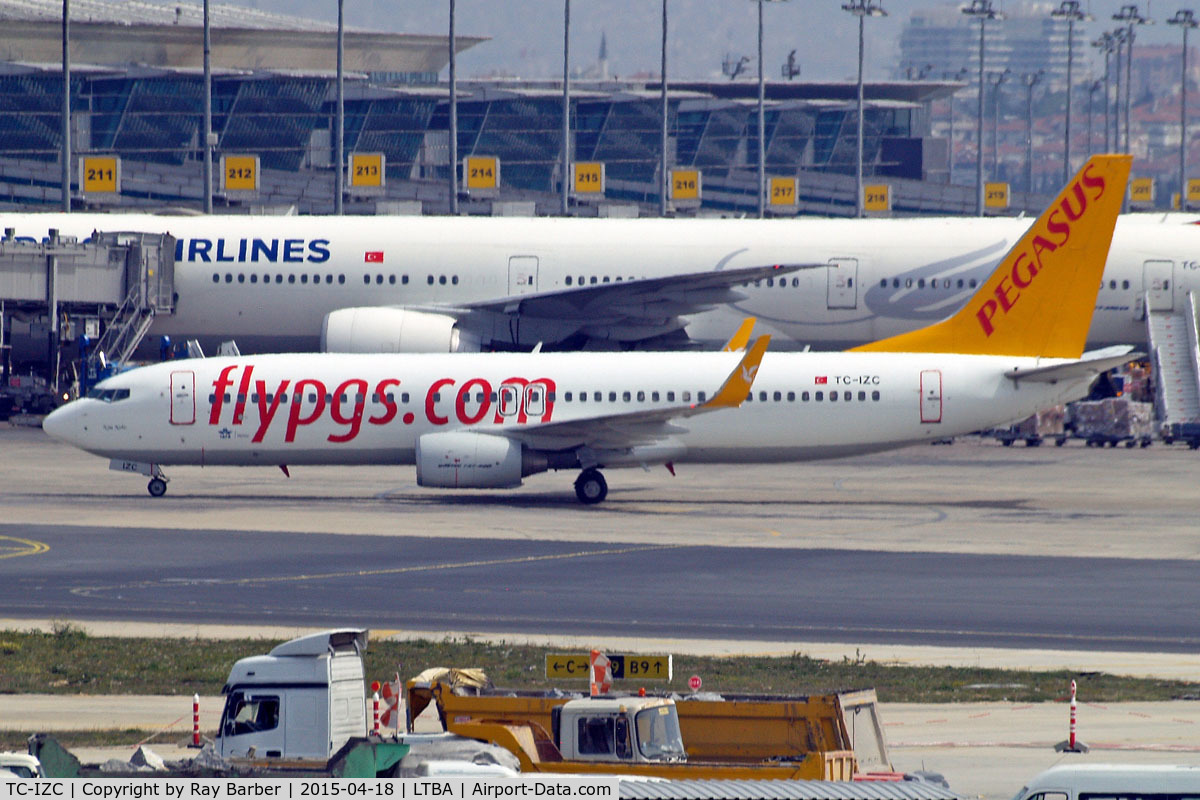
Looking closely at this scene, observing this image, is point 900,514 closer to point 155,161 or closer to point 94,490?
point 94,490

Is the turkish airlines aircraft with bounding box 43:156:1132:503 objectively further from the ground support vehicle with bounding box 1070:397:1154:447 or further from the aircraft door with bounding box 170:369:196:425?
Answer: the ground support vehicle with bounding box 1070:397:1154:447

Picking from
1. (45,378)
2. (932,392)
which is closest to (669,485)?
(932,392)

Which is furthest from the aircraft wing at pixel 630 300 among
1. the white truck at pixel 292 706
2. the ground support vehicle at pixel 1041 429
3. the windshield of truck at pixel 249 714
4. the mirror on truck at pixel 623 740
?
the mirror on truck at pixel 623 740

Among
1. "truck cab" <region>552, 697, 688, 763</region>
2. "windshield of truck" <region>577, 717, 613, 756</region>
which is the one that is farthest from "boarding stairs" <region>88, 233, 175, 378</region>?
"windshield of truck" <region>577, 717, 613, 756</region>

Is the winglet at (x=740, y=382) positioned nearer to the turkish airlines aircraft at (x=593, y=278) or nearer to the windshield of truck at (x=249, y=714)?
the turkish airlines aircraft at (x=593, y=278)

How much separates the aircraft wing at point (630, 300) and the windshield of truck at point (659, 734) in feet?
124

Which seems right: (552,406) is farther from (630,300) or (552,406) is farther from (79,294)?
(79,294)

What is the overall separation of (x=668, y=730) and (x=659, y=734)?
141 mm

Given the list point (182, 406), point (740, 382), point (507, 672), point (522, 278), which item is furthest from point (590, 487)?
point (507, 672)

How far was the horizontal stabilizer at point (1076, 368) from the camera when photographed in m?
42.6

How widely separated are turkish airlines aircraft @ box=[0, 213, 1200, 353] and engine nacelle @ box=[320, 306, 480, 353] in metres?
0.28

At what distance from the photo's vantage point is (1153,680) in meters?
23.8

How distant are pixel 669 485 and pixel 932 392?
824 cm

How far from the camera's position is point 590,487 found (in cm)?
4362
